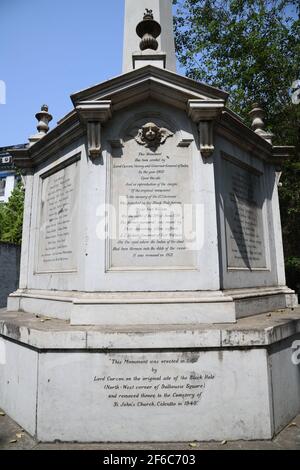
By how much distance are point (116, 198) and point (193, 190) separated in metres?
1.00

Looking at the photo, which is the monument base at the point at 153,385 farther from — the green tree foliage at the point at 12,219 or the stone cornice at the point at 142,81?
the green tree foliage at the point at 12,219

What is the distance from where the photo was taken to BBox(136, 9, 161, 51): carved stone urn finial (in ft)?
17.0

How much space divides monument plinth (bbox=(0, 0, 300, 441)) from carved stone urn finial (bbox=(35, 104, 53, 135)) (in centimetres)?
67

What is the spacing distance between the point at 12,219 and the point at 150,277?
981 inches

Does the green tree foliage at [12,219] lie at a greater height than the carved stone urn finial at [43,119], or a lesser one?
greater

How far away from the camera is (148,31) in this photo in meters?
5.29

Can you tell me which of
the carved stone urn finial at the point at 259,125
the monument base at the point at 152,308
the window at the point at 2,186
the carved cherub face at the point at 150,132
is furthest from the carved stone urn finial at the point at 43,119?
the window at the point at 2,186

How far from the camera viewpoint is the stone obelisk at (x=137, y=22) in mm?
6551

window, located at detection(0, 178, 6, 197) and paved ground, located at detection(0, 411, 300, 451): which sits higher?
window, located at detection(0, 178, 6, 197)

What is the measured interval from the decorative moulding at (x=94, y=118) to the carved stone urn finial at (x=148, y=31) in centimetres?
139

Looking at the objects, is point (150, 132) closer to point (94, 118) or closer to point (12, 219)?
point (94, 118)

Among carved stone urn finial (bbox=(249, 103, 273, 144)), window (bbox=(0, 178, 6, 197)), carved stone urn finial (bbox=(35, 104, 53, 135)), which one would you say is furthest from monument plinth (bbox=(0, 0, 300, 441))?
window (bbox=(0, 178, 6, 197))

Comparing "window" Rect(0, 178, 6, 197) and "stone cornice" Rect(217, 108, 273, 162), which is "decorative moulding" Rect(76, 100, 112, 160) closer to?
"stone cornice" Rect(217, 108, 273, 162)
